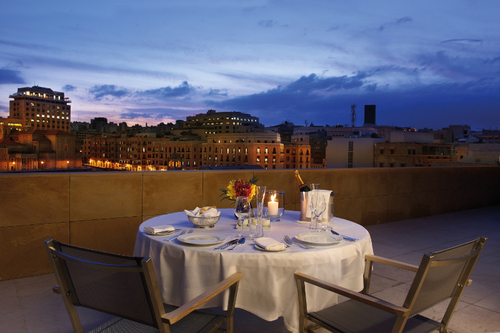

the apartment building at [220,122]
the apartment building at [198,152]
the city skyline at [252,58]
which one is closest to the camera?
the city skyline at [252,58]

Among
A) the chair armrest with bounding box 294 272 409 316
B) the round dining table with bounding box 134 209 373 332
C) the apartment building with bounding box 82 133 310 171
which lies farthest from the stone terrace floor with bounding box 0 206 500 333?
the apartment building with bounding box 82 133 310 171

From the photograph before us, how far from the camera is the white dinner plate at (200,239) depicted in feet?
6.13

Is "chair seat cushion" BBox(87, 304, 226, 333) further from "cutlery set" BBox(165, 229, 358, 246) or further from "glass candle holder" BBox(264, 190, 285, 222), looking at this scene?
"glass candle holder" BBox(264, 190, 285, 222)

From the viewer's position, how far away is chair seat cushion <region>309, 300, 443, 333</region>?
163 cm

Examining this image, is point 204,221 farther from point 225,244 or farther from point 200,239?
point 225,244

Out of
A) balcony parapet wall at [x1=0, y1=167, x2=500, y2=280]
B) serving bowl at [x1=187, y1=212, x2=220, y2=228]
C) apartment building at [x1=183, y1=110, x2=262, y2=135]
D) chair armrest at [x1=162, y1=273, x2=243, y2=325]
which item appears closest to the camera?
chair armrest at [x1=162, y1=273, x2=243, y2=325]

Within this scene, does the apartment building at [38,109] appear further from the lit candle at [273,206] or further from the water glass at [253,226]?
the water glass at [253,226]

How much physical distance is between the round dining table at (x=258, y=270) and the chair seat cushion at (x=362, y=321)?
0.09 meters

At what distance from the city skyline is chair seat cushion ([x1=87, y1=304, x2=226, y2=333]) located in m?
25.5

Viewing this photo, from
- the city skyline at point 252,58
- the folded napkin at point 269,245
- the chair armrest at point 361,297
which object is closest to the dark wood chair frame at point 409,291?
the chair armrest at point 361,297

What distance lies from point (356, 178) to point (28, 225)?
4.80 m

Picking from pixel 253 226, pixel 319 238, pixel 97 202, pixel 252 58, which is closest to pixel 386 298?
pixel 319 238

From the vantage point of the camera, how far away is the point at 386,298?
2.94 m

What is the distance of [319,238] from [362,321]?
50 centimetres
